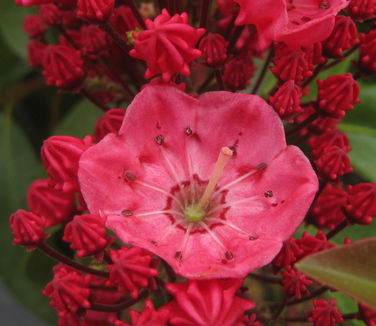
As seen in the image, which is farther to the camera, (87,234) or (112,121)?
(112,121)

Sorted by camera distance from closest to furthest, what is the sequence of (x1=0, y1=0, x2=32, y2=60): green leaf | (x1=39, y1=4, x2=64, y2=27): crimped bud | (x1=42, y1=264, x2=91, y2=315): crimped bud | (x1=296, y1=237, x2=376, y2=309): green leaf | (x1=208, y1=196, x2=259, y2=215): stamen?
(x1=296, y1=237, x2=376, y2=309): green leaf
(x1=42, y1=264, x2=91, y2=315): crimped bud
(x1=208, y1=196, x2=259, y2=215): stamen
(x1=39, y1=4, x2=64, y2=27): crimped bud
(x1=0, y1=0, x2=32, y2=60): green leaf

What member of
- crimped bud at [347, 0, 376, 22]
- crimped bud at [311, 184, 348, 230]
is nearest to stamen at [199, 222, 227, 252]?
crimped bud at [311, 184, 348, 230]

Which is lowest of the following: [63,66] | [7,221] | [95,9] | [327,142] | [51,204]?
[7,221]

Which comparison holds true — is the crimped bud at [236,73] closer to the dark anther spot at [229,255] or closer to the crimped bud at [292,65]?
the crimped bud at [292,65]

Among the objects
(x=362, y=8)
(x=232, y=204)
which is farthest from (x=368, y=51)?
(x=232, y=204)

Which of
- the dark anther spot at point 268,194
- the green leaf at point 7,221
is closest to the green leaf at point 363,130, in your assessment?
the dark anther spot at point 268,194

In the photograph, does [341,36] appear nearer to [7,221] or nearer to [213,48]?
[213,48]

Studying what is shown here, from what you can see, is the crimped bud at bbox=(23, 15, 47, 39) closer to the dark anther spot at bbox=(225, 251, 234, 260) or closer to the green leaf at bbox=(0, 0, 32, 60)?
the green leaf at bbox=(0, 0, 32, 60)
